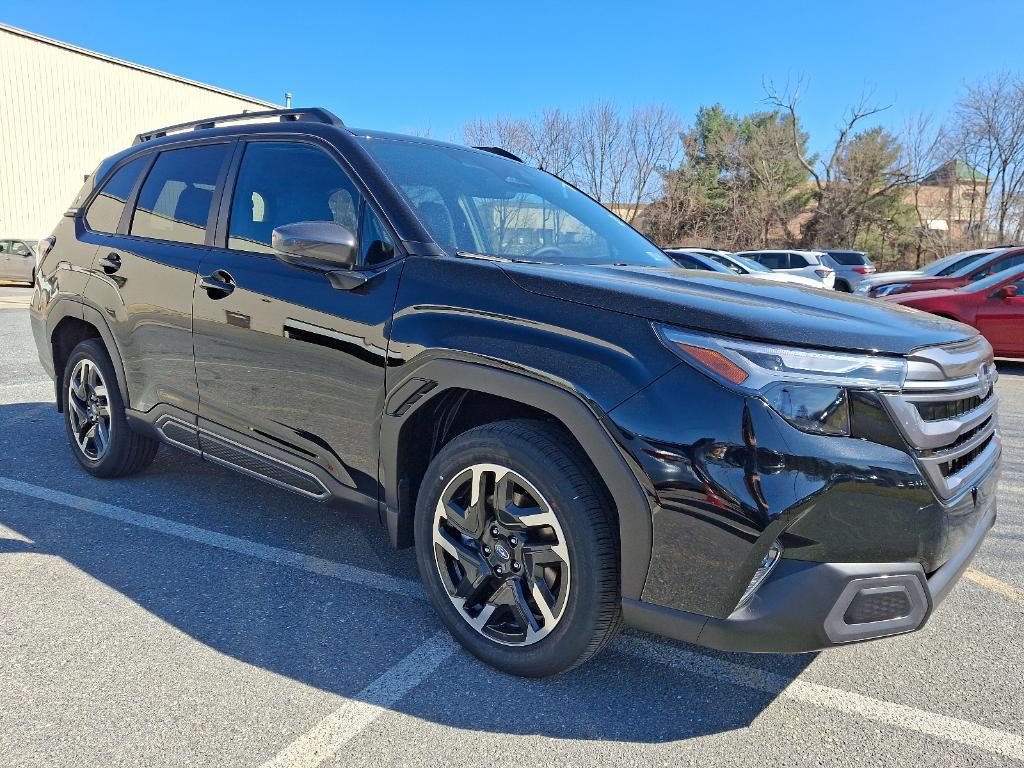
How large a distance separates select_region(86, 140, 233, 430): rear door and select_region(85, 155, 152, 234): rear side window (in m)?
0.04

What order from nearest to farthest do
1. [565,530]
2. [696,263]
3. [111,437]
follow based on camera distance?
1. [565,530]
2. [111,437]
3. [696,263]

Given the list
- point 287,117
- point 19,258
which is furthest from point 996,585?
point 19,258

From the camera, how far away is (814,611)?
6.32 ft

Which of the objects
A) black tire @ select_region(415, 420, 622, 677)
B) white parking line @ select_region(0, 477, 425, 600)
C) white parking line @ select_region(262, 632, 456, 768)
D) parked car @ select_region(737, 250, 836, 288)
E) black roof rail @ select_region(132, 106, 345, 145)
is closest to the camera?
white parking line @ select_region(262, 632, 456, 768)

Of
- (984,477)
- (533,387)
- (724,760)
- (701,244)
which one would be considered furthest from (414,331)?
(701,244)

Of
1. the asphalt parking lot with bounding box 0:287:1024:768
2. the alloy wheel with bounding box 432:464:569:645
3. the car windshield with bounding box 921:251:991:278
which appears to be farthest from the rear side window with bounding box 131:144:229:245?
the car windshield with bounding box 921:251:991:278

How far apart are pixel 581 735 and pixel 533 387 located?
3.35ft

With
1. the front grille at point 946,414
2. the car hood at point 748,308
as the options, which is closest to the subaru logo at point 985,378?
the front grille at point 946,414

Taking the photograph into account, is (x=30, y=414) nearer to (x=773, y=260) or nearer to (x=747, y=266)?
(x=747, y=266)

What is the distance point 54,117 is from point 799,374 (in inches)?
1265

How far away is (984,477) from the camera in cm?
228

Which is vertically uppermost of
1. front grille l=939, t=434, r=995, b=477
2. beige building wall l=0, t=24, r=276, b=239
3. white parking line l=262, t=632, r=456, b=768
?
beige building wall l=0, t=24, r=276, b=239

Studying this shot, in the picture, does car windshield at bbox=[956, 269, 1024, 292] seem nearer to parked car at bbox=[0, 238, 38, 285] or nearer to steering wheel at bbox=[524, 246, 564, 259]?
steering wheel at bbox=[524, 246, 564, 259]

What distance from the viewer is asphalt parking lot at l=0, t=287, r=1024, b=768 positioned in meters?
2.10
